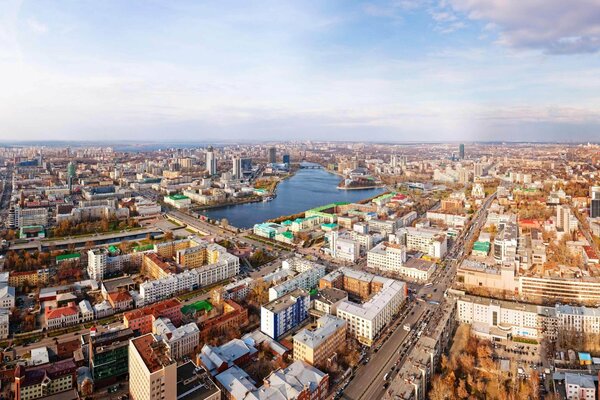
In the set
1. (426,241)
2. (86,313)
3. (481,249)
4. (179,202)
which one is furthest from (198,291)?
(179,202)

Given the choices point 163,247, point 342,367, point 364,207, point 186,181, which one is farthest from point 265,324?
point 186,181

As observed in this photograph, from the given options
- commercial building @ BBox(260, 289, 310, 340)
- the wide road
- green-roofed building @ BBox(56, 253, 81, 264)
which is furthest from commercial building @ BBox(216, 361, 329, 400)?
green-roofed building @ BBox(56, 253, 81, 264)

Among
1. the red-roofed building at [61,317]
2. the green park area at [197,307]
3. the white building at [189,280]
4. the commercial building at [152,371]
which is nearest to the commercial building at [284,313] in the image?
the green park area at [197,307]

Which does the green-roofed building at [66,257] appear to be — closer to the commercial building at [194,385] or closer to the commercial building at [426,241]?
the commercial building at [194,385]

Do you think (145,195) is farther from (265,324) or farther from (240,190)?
(265,324)

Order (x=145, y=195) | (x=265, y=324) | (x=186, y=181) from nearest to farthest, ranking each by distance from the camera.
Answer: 1. (x=265, y=324)
2. (x=145, y=195)
3. (x=186, y=181)
